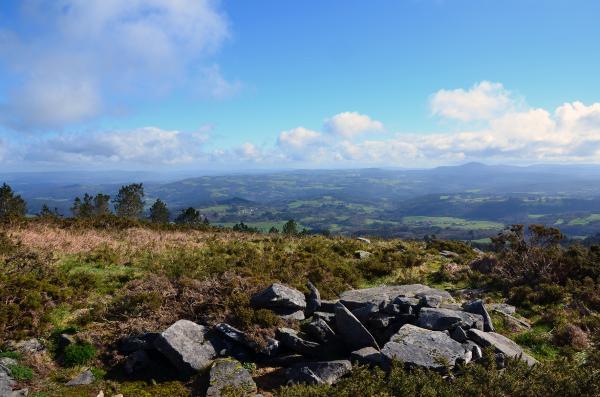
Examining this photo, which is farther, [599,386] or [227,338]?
[227,338]

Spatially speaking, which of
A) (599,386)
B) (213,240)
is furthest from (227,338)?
(213,240)

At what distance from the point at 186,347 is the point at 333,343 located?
4.38 m

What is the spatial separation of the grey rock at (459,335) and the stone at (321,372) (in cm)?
337

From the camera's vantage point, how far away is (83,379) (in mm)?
10719

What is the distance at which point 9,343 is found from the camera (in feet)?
37.7

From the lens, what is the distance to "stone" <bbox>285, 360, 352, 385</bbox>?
33.3 ft

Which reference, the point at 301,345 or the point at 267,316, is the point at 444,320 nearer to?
the point at 301,345

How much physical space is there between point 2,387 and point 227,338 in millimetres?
5737

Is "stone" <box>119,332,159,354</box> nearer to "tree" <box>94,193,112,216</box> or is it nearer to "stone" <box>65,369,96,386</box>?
"stone" <box>65,369,96,386</box>

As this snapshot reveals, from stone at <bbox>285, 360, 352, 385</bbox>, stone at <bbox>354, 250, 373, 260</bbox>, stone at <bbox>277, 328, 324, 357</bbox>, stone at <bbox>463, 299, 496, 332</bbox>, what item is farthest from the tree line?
stone at <bbox>285, 360, 352, 385</bbox>

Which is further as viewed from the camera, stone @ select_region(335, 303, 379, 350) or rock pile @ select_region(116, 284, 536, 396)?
stone @ select_region(335, 303, 379, 350)

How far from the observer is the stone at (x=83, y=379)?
10539 millimetres

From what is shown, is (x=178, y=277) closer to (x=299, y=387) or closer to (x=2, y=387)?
(x=2, y=387)

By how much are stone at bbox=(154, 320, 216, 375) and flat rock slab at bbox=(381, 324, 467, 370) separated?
518 cm
